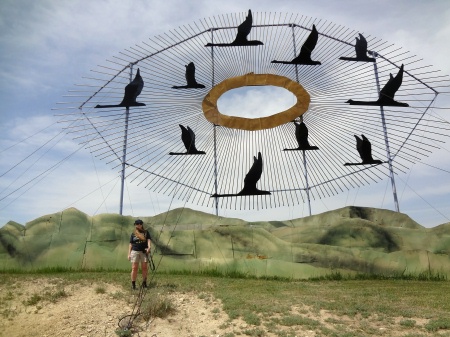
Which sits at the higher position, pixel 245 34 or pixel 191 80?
pixel 245 34

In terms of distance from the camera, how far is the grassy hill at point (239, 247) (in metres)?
12.6

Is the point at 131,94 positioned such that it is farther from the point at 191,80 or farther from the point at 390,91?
the point at 390,91

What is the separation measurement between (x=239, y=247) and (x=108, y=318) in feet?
20.9

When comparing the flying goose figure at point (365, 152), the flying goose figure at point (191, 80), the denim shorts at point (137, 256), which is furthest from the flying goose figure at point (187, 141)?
the flying goose figure at point (365, 152)

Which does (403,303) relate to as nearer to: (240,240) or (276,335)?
(276,335)

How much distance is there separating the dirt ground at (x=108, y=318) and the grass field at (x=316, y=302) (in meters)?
0.05

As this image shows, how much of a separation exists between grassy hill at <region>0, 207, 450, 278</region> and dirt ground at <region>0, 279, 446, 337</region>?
12.1 ft

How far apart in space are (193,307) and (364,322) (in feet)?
11.6

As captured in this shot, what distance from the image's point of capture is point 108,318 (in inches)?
294

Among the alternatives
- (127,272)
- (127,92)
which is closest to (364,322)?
(127,272)

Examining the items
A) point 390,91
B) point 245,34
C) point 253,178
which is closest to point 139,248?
point 253,178

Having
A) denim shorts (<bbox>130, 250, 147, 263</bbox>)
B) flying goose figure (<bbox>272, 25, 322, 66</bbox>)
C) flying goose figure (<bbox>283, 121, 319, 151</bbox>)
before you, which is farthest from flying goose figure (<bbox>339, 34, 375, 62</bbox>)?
denim shorts (<bbox>130, 250, 147, 263</bbox>)

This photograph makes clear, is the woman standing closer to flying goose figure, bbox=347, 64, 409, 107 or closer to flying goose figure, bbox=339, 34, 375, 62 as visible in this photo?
flying goose figure, bbox=347, 64, 409, 107

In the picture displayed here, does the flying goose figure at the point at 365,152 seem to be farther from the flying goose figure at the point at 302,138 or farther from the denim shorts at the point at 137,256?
the denim shorts at the point at 137,256
